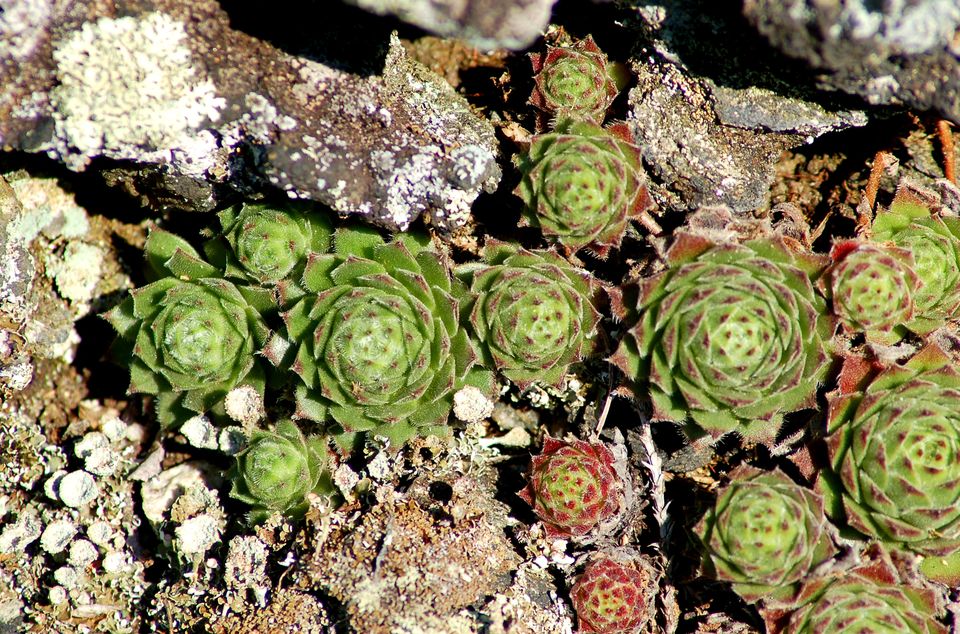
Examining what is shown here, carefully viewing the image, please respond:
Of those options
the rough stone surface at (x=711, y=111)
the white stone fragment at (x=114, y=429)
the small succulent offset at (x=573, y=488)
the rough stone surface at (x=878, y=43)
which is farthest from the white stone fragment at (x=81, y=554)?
the rough stone surface at (x=878, y=43)

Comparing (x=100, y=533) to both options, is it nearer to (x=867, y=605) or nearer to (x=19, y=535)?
(x=19, y=535)

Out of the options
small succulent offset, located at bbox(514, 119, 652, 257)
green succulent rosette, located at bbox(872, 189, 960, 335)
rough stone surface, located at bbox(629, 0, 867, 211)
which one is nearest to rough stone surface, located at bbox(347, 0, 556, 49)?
small succulent offset, located at bbox(514, 119, 652, 257)

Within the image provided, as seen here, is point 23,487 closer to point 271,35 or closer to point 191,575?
point 191,575

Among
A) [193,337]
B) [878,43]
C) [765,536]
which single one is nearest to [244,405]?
[193,337]

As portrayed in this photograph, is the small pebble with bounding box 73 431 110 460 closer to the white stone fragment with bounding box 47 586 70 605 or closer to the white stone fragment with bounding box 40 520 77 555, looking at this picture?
the white stone fragment with bounding box 40 520 77 555

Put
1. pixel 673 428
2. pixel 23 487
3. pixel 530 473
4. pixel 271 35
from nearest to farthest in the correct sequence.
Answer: pixel 271 35, pixel 530 473, pixel 673 428, pixel 23 487

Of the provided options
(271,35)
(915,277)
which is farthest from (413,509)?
(915,277)
